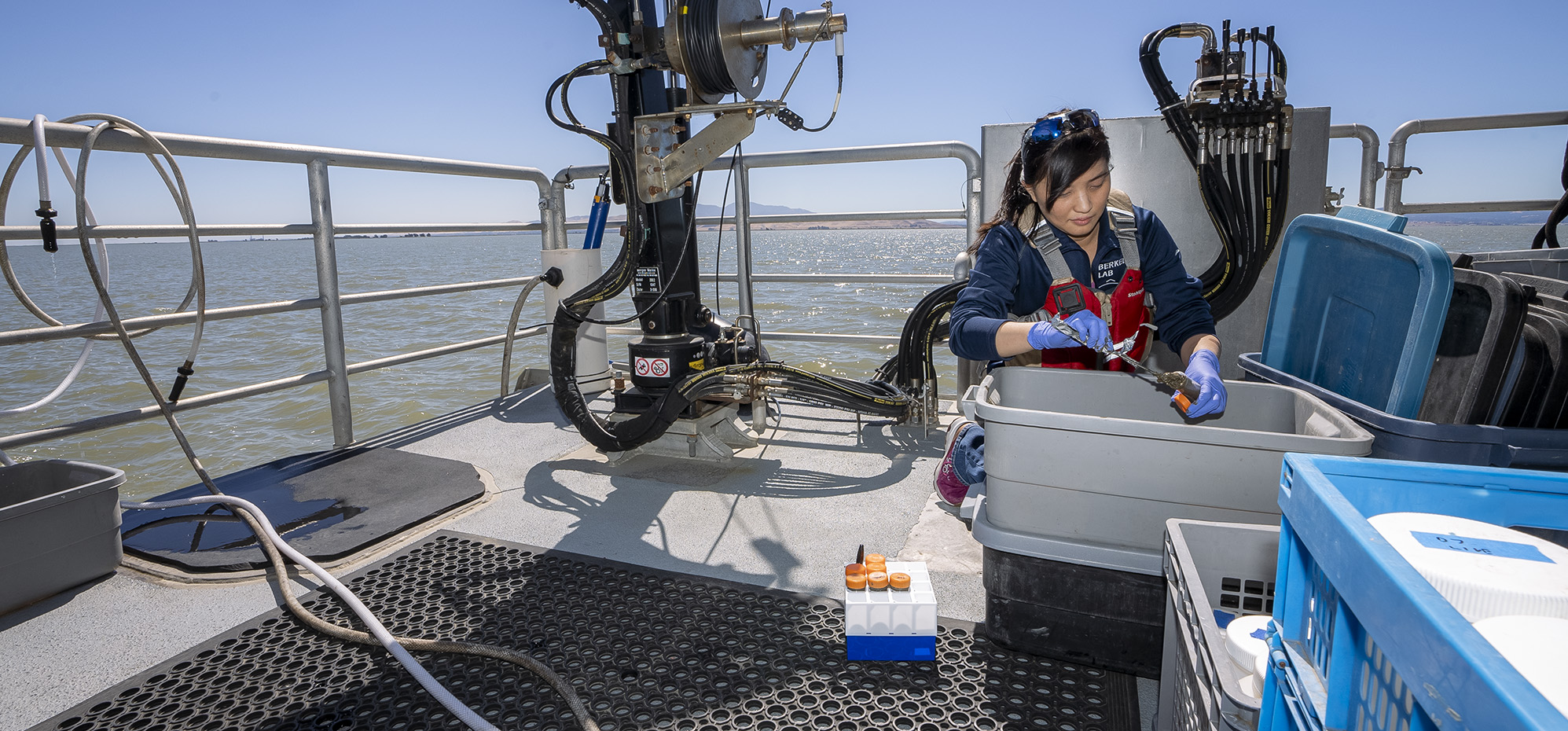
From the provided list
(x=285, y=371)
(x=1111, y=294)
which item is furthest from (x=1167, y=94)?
(x=285, y=371)

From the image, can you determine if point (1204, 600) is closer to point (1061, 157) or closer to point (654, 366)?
point (1061, 157)

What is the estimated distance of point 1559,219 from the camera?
7.62 ft

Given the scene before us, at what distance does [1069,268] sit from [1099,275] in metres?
0.07

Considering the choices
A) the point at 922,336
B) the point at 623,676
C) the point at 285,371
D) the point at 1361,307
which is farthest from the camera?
the point at 285,371

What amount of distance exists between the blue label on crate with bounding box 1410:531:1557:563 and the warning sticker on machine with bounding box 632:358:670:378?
83.8 inches

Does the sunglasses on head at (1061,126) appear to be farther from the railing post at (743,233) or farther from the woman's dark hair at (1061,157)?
the railing post at (743,233)

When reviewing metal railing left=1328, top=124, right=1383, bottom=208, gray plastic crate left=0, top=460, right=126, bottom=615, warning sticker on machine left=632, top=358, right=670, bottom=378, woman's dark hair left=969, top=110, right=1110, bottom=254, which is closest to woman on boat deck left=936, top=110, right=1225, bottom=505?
woman's dark hair left=969, top=110, right=1110, bottom=254

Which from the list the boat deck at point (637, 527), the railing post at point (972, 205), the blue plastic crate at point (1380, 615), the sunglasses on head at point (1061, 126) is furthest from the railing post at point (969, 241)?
the blue plastic crate at point (1380, 615)

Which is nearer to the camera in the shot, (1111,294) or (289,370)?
(1111,294)

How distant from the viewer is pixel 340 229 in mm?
2736

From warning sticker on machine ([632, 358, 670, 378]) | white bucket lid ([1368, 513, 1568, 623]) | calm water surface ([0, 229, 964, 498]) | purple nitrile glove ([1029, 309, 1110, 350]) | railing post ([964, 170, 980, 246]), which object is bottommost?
calm water surface ([0, 229, 964, 498])

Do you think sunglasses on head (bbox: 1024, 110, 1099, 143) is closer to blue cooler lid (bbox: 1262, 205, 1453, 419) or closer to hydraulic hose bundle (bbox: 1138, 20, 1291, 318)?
blue cooler lid (bbox: 1262, 205, 1453, 419)

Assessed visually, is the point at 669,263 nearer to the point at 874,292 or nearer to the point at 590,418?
the point at 590,418

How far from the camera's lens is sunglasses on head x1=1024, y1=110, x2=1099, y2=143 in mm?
1624
